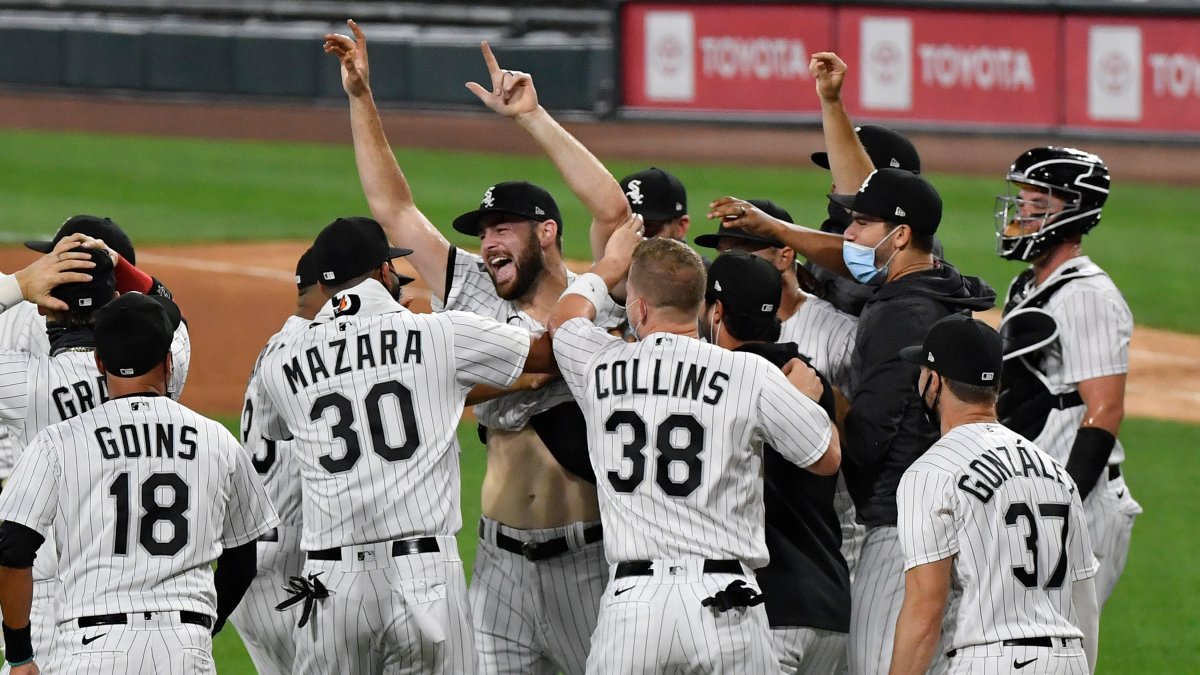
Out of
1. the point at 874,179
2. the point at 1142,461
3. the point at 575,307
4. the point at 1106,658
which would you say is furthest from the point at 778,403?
the point at 1142,461

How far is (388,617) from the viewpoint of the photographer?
4926 millimetres

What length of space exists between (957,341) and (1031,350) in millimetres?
1628

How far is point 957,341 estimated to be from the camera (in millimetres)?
4570

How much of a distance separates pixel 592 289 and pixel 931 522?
127 cm

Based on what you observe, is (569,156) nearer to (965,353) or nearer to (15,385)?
(965,353)

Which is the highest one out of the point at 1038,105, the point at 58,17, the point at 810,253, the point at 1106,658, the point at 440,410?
the point at 58,17

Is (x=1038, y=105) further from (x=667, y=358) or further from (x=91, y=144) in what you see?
(x=667, y=358)

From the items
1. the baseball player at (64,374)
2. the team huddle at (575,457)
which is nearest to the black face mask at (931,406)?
the team huddle at (575,457)

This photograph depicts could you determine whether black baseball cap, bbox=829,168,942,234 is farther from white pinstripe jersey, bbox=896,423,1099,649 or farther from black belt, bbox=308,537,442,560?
black belt, bbox=308,537,442,560

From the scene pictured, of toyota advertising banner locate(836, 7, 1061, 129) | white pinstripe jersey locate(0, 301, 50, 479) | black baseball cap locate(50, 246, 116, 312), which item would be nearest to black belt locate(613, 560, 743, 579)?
black baseball cap locate(50, 246, 116, 312)

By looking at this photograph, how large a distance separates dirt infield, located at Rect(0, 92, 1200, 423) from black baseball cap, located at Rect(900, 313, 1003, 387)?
7.58 m

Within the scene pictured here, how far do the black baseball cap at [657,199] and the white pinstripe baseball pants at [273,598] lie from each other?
5.43 ft

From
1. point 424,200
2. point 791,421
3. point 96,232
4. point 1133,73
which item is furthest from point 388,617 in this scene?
point 1133,73

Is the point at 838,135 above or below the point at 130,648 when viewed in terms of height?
above
